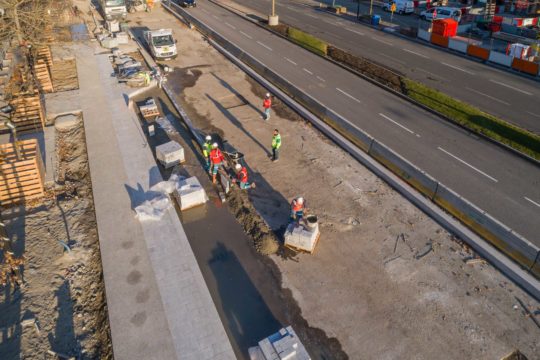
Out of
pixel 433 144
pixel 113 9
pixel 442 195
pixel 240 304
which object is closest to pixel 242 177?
pixel 240 304

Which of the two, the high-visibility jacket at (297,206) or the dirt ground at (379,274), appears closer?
the dirt ground at (379,274)

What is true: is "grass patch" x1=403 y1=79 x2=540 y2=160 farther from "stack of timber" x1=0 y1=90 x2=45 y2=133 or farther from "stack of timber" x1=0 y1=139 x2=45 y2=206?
"stack of timber" x1=0 y1=90 x2=45 y2=133

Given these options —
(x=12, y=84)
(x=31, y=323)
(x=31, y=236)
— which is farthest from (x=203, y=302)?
(x=12, y=84)

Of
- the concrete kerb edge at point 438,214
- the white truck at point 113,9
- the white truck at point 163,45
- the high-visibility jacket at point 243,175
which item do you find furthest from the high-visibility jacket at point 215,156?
the white truck at point 113,9

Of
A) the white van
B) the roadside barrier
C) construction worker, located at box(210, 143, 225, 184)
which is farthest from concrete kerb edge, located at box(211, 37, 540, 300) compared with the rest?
the white van

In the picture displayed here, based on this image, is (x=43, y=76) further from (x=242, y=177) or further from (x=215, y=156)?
(x=242, y=177)

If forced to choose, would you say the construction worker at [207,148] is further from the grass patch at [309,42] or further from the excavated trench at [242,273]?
the grass patch at [309,42]

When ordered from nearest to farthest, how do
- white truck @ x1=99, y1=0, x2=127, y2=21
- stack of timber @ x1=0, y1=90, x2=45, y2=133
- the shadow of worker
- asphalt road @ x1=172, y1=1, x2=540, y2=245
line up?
the shadow of worker, asphalt road @ x1=172, y1=1, x2=540, y2=245, stack of timber @ x1=0, y1=90, x2=45, y2=133, white truck @ x1=99, y1=0, x2=127, y2=21
